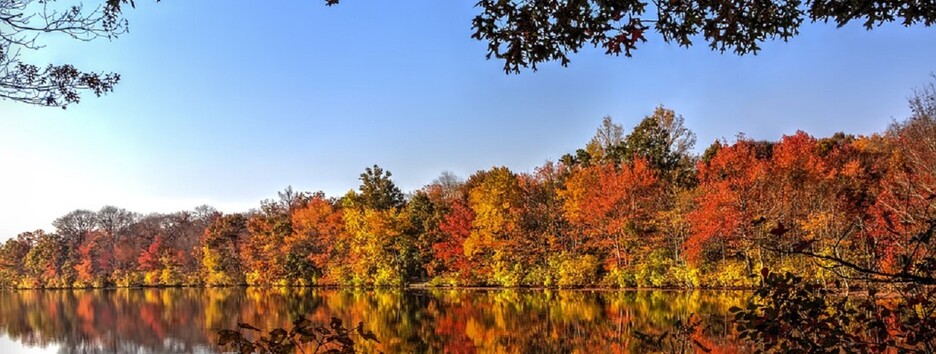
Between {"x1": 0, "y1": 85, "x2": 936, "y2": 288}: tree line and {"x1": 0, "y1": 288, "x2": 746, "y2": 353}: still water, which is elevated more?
{"x1": 0, "y1": 85, "x2": 936, "y2": 288}: tree line

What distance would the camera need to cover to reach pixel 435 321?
1838 centimetres

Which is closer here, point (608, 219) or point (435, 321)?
point (435, 321)

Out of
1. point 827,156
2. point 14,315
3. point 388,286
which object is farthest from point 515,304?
point 14,315

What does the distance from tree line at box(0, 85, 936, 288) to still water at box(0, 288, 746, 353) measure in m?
2.38

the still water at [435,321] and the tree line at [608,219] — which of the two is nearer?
the still water at [435,321]

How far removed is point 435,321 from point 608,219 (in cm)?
1227

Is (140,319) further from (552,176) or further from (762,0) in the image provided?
(762,0)

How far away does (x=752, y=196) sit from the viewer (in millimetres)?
23375

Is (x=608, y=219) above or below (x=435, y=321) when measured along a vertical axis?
above

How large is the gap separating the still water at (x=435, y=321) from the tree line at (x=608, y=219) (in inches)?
93.9

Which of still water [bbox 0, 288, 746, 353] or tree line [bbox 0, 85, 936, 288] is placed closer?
still water [bbox 0, 288, 746, 353]

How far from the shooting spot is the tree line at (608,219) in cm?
2309

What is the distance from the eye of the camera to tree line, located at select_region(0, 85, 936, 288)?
909 inches

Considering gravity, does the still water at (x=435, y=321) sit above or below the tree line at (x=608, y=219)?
below
